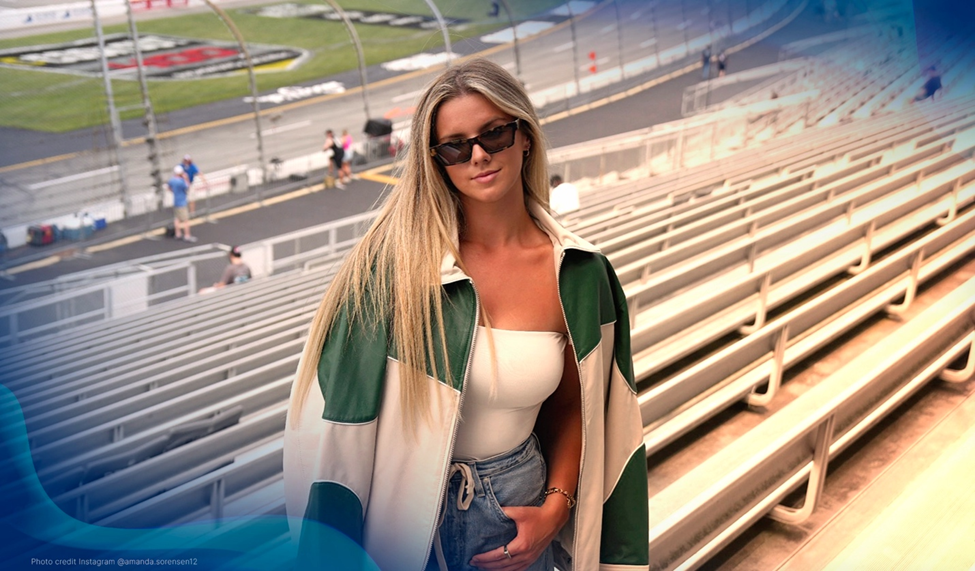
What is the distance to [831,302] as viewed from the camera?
3076 millimetres

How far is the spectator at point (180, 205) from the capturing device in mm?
10633

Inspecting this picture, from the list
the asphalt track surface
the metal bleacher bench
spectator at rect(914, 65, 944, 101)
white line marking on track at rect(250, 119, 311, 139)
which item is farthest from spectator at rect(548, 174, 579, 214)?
white line marking on track at rect(250, 119, 311, 139)

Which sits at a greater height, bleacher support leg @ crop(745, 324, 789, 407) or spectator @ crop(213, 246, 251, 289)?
bleacher support leg @ crop(745, 324, 789, 407)

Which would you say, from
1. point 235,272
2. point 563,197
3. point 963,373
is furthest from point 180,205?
point 963,373

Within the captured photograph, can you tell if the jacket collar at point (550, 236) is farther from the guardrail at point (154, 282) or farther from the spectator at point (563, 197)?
the guardrail at point (154, 282)

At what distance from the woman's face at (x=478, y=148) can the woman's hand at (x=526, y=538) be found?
38 centimetres

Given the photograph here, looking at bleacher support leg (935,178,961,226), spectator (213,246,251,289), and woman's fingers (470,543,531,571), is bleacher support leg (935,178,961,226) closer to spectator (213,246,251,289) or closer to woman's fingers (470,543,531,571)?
woman's fingers (470,543,531,571)

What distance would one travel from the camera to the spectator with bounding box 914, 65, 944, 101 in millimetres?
9555

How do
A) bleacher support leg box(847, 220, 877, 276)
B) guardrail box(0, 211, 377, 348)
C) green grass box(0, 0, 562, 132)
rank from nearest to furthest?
bleacher support leg box(847, 220, 877, 276) → guardrail box(0, 211, 377, 348) → green grass box(0, 0, 562, 132)

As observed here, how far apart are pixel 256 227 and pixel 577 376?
10.8 meters

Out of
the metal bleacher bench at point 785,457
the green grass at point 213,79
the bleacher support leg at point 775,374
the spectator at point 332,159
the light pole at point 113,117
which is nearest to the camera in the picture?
the metal bleacher bench at point 785,457

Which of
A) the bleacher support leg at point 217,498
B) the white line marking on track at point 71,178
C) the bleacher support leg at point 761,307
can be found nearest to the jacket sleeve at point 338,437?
the bleacher support leg at point 217,498

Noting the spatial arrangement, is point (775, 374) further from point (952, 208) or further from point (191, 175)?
point (191, 175)

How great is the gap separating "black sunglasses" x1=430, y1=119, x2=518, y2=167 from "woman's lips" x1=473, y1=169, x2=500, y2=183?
0.07ft
